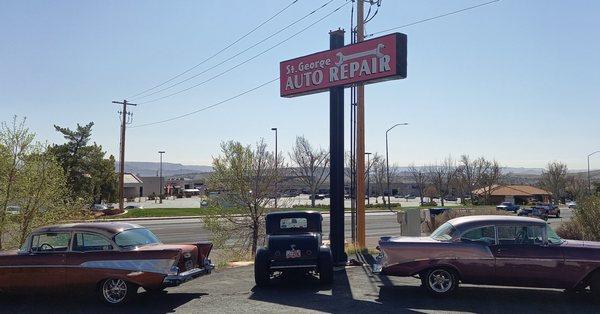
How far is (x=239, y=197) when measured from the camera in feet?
72.8

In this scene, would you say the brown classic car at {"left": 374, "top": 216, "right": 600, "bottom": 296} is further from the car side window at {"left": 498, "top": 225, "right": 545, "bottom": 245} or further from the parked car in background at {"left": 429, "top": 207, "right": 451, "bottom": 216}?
the parked car in background at {"left": 429, "top": 207, "right": 451, "bottom": 216}

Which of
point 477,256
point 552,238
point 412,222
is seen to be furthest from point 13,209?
point 552,238

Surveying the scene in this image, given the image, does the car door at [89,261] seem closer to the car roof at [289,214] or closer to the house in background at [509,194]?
the car roof at [289,214]

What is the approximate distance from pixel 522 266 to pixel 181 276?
5.79 m

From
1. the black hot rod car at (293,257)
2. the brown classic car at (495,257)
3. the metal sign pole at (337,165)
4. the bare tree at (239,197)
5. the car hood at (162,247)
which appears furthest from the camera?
the bare tree at (239,197)

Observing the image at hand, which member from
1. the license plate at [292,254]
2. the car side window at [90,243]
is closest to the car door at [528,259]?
the license plate at [292,254]

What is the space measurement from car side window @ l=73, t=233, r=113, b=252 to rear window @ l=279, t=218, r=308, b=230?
158 inches

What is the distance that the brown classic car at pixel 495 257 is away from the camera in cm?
916

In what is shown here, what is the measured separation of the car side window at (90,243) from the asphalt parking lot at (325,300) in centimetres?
95

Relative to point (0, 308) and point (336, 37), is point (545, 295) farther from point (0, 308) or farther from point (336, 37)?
point (0, 308)

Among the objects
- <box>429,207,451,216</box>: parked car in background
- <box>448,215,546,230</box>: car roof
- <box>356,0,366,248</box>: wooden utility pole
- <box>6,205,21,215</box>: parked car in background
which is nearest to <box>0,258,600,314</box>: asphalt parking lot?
<box>448,215,546,230</box>: car roof

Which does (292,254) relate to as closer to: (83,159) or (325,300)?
(325,300)

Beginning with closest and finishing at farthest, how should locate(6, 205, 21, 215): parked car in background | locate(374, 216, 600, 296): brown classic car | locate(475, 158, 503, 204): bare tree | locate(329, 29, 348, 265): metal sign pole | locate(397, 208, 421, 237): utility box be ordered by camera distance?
locate(374, 216, 600, 296): brown classic car
locate(329, 29, 348, 265): metal sign pole
locate(6, 205, 21, 215): parked car in background
locate(397, 208, 421, 237): utility box
locate(475, 158, 503, 204): bare tree

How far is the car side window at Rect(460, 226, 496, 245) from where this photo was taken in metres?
9.57
